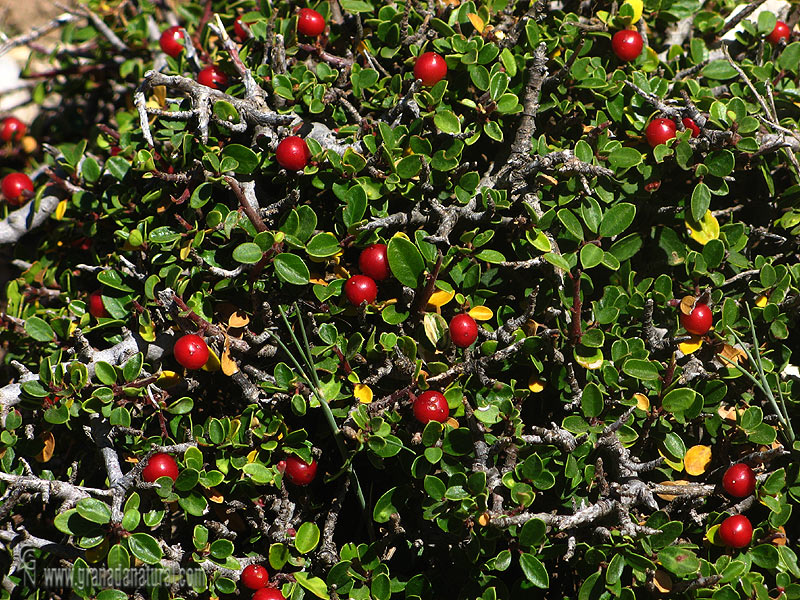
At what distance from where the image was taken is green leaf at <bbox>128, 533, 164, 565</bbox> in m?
2.20

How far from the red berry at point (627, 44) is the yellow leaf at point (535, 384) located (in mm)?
1411

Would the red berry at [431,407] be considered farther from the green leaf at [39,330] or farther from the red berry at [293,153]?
the green leaf at [39,330]

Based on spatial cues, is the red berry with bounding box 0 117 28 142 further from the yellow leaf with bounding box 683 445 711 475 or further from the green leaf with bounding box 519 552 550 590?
the yellow leaf with bounding box 683 445 711 475

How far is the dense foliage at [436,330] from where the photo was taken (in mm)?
2281

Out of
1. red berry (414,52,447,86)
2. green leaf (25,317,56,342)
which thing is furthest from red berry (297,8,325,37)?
green leaf (25,317,56,342)

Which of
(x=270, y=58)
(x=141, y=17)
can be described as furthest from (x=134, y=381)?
(x=141, y=17)

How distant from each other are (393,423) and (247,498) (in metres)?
0.60

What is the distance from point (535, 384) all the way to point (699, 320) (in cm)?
62

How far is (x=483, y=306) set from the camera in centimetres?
254

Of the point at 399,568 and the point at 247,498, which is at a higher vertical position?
the point at 247,498

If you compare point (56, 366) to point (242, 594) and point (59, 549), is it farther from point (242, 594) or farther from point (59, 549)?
point (242, 594)

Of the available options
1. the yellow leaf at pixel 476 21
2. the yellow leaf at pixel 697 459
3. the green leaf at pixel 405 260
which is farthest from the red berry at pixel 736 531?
the yellow leaf at pixel 476 21

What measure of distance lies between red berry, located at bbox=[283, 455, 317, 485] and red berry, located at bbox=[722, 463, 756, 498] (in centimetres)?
143

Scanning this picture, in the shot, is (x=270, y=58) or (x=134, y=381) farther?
(x=270, y=58)
